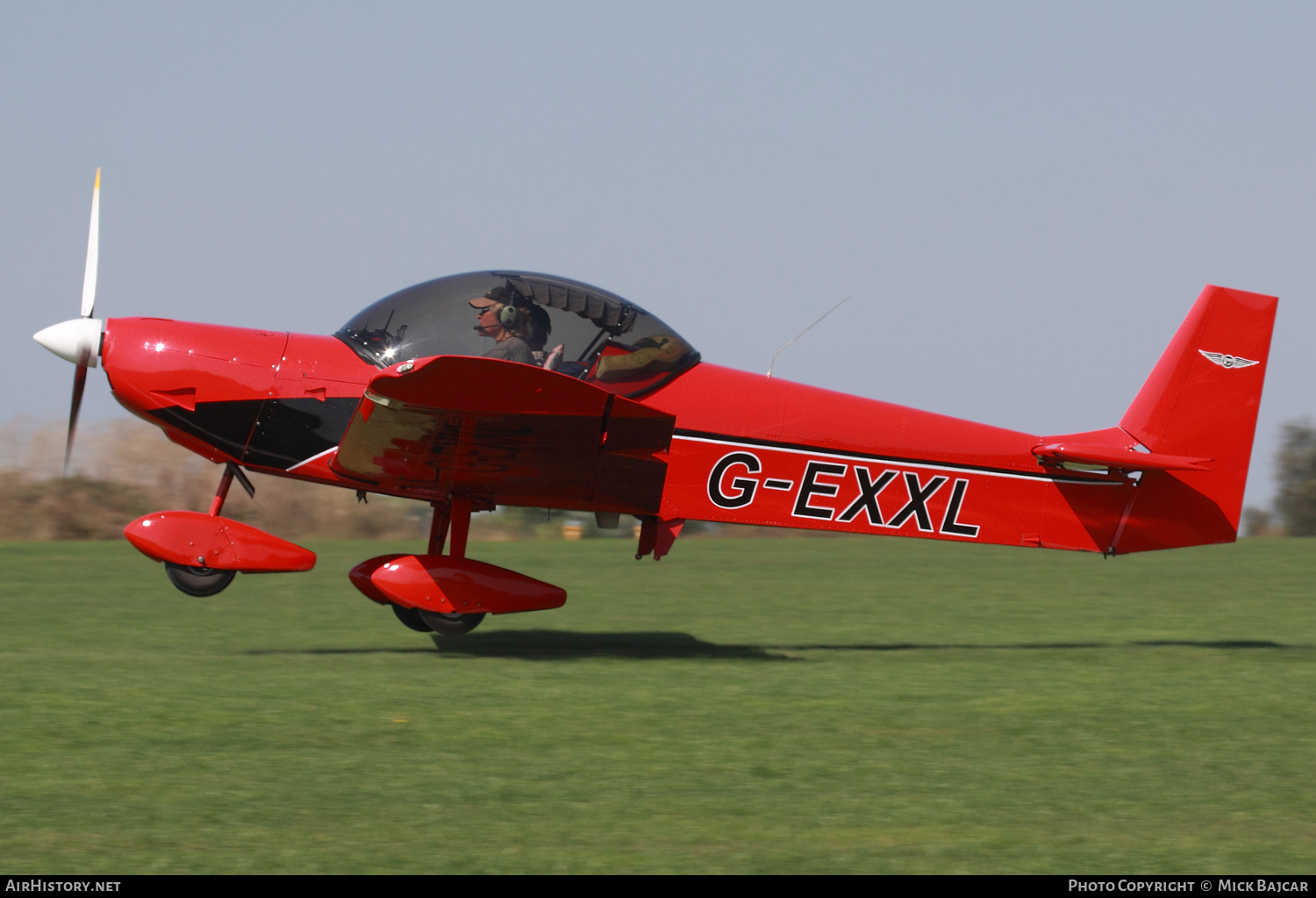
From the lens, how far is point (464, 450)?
24.0 ft

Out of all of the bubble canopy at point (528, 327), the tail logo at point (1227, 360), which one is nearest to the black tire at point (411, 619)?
the bubble canopy at point (528, 327)

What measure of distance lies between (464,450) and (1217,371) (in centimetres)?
514

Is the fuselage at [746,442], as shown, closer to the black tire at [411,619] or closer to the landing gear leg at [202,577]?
the landing gear leg at [202,577]

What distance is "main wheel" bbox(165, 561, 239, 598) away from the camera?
7.61 m

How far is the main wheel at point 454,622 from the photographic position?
8.08 m

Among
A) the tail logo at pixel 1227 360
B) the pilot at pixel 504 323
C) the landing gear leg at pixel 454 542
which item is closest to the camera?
the pilot at pixel 504 323

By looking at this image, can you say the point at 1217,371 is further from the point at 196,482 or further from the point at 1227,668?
the point at 196,482

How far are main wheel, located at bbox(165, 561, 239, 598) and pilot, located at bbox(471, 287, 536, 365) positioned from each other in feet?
7.16

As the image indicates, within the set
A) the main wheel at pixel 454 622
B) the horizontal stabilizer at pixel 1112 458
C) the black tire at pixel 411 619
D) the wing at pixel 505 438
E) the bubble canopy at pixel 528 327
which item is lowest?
the black tire at pixel 411 619

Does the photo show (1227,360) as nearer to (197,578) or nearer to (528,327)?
(528,327)

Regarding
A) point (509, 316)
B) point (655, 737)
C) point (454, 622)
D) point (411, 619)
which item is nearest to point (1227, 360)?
point (509, 316)

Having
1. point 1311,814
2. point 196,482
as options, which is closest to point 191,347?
point 1311,814

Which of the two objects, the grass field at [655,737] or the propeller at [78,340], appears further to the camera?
the propeller at [78,340]

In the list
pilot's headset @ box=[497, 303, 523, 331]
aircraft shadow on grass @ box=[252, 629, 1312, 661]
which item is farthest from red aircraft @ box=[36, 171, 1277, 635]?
aircraft shadow on grass @ box=[252, 629, 1312, 661]
